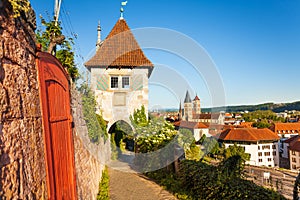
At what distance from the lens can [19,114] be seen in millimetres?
1224

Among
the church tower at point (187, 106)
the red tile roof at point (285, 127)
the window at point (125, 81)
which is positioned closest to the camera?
the window at point (125, 81)

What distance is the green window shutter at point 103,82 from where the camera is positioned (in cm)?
1025

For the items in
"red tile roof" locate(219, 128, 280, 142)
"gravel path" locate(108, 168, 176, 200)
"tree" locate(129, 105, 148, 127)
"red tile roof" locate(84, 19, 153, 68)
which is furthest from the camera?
"red tile roof" locate(219, 128, 280, 142)

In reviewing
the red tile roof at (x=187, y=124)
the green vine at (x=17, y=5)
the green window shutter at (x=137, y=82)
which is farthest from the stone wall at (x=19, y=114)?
the red tile roof at (x=187, y=124)

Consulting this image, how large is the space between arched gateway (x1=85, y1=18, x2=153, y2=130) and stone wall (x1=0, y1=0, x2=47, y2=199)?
28.7 ft

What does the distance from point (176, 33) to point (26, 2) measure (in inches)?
217

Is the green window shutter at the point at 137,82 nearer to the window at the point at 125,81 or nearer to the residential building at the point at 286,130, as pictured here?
the window at the point at 125,81

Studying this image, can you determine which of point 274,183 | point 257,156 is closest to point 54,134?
point 274,183

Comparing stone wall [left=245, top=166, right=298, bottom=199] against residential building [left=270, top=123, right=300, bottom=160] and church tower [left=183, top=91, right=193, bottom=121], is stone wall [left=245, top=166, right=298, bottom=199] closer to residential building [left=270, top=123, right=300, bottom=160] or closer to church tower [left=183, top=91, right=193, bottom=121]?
church tower [left=183, top=91, right=193, bottom=121]

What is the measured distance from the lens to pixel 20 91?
4.11 ft

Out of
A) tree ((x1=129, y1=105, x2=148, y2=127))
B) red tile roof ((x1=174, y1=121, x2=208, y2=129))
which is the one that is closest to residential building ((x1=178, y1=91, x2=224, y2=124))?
red tile roof ((x1=174, y1=121, x2=208, y2=129))

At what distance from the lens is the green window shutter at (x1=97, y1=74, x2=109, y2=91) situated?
1025 centimetres

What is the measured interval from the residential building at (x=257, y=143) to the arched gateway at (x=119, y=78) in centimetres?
3498

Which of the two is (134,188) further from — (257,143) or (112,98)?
(257,143)
